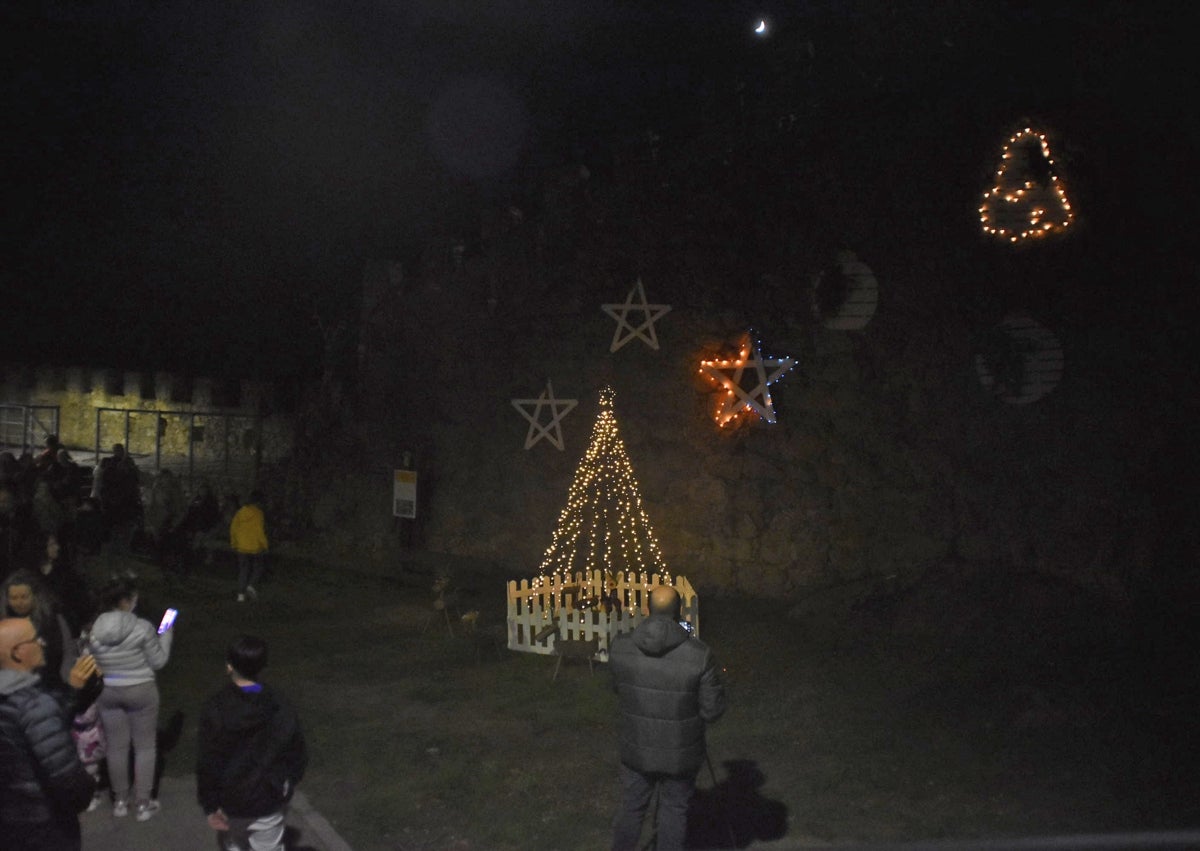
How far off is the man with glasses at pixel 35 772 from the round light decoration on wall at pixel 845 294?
10183 mm

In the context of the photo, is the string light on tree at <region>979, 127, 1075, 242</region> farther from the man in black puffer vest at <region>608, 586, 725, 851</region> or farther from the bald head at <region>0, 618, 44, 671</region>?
the bald head at <region>0, 618, 44, 671</region>

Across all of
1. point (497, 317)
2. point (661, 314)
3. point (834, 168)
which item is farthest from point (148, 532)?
point (834, 168)

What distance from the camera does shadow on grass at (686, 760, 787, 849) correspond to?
6363 millimetres

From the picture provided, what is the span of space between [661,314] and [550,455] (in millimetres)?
2756

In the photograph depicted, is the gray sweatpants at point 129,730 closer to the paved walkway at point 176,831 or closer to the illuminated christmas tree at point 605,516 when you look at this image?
the paved walkway at point 176,831

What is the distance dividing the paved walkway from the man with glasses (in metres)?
2.25

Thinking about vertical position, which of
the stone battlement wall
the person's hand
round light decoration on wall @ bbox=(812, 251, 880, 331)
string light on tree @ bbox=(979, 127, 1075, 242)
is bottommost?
the person's hand

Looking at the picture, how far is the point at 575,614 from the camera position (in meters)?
11.2

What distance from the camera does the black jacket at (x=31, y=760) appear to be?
3.94 metres

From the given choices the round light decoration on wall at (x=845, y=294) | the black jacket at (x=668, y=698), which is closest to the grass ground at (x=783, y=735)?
the black jacket at (x=668, y=698)

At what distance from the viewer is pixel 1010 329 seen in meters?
11.0

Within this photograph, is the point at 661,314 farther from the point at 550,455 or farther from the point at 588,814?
the point at 588,814

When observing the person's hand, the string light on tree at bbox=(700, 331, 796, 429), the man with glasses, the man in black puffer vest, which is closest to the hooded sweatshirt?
the person's hand

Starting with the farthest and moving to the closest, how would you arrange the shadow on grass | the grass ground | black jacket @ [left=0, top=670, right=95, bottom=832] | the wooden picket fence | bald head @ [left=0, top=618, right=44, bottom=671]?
the wooden picket fence
the grass ground
the shadow on grass
bald head @ [left=0, top=618, right=44, bottom=671]
black jacket @ [left=0, top=670, right=95, bottom=832]
